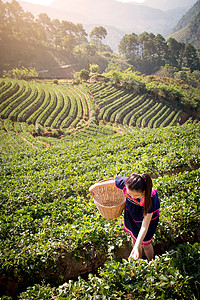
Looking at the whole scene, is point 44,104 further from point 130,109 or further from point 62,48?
point 62,48

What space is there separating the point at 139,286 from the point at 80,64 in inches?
2932

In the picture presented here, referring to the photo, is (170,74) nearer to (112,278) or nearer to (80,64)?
(80,64)

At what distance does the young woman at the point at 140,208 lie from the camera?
2174mm

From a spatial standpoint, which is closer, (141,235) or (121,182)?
(141,235)

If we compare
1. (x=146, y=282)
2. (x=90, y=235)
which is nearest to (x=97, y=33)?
(x=90, y=235)

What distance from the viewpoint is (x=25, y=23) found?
65.8 meters

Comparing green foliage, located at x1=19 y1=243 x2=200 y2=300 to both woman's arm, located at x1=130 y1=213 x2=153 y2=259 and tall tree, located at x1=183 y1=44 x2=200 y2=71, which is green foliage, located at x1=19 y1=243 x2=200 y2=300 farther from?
tall tree, located at x1=183 y1=44 x2=200 y2=71

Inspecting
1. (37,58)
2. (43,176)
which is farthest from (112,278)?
(37,58)

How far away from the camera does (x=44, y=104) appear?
3031 centimetres

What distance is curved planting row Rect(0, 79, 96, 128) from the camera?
89.3 feet

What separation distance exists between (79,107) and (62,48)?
51697mm

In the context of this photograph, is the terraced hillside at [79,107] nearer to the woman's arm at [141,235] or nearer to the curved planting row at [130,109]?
the curved planting row at [130,109]

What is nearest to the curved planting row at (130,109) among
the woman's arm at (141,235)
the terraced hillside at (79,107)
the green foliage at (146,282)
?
the terraced hillside at (79,107)

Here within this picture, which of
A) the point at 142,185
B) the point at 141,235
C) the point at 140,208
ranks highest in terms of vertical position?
the point at 142,185
